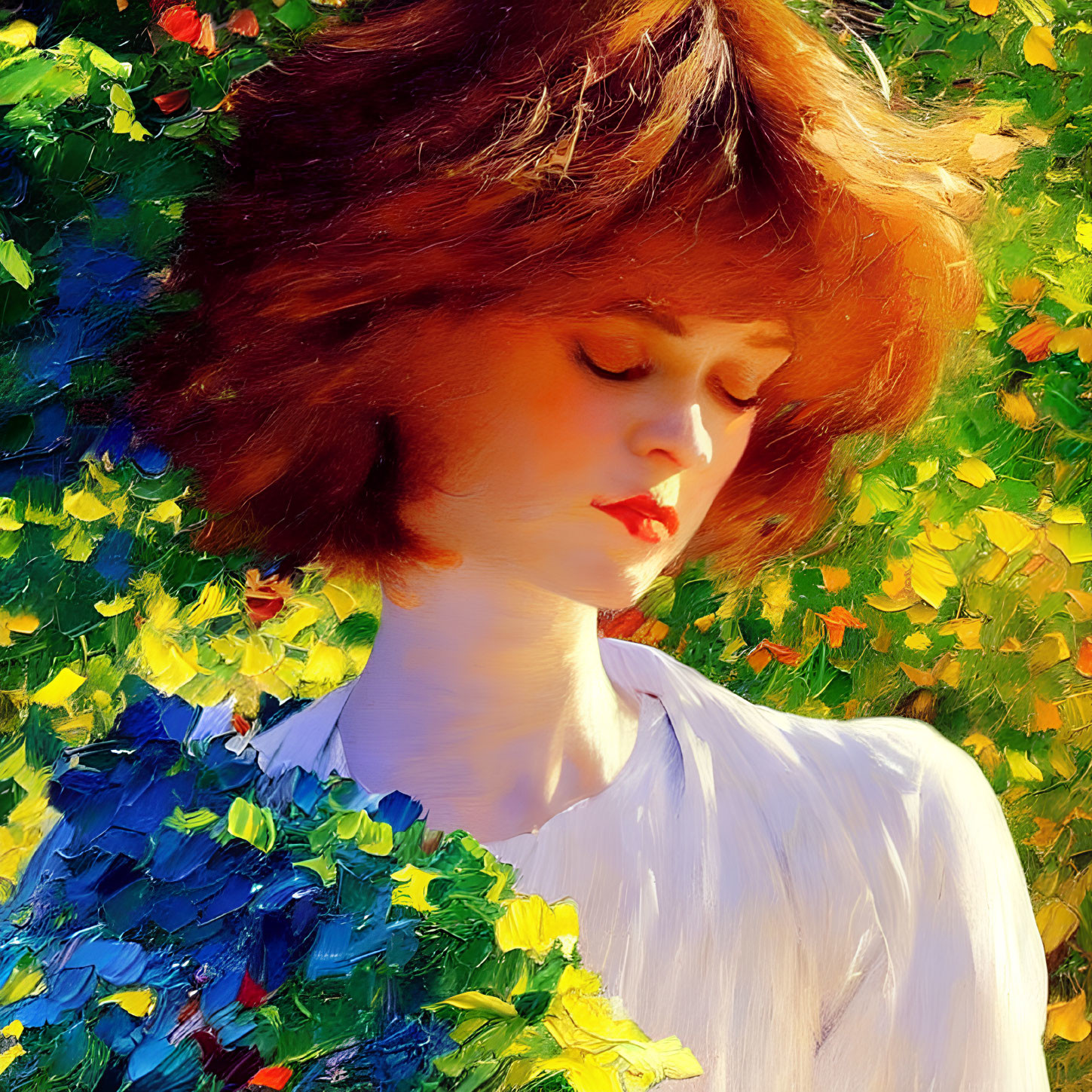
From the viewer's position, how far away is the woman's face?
116 cm

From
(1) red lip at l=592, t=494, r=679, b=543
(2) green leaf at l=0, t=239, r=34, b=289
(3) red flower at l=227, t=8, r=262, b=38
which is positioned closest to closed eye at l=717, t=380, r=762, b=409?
(1) red lip at l=592, t=494, r=679, b=543

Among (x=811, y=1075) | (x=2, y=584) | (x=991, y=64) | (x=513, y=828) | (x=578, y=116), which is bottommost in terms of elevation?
(x=811, y=1075)

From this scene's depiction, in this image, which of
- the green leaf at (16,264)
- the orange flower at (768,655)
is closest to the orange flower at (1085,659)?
the orange flower at (768,655)

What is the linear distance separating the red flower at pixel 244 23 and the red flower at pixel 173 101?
8cm

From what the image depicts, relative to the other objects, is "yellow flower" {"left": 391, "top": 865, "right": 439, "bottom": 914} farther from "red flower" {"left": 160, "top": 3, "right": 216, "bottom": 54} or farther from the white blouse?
"red flower" {"left": 160, "top": 3, "right": 216, "bottom": 54}

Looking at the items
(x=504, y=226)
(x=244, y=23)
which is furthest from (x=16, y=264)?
(x=504, y=226)

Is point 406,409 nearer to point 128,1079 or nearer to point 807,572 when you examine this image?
point 807,572

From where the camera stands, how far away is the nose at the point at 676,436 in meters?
1.17

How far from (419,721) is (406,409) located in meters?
0.30

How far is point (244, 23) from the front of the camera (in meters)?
1.27

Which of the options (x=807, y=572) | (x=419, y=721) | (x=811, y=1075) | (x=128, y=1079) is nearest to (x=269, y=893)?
(x=128, y=1079)

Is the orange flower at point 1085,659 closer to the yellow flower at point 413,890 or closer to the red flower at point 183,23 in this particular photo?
the yellow flower at point 413,890

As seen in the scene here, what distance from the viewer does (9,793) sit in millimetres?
1272

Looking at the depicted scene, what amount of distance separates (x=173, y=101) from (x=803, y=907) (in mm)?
998
